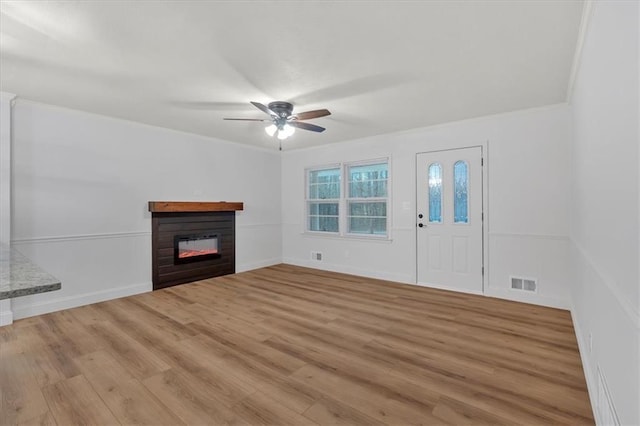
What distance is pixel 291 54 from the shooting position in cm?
242

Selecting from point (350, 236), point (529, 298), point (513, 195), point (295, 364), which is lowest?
point (295, 364)

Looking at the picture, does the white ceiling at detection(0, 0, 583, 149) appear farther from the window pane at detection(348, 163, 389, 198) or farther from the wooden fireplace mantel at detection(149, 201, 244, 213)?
the window pane at detection(348, 163, 389, 198)

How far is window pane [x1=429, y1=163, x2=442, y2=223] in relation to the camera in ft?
15.1

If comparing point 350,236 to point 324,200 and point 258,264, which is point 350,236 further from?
point 258,264

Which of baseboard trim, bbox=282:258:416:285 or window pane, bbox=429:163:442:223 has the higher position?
window pane, bbox=429:163:442:223

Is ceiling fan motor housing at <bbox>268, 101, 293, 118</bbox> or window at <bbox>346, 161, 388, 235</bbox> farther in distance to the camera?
window at <bbox>346, 161, 388, 235</bbox>

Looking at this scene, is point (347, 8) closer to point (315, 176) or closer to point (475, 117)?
point (475, 117)

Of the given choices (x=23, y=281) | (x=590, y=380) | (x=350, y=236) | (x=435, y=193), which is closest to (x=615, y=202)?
(x=590, y=380)

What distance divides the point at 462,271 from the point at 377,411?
3094mm

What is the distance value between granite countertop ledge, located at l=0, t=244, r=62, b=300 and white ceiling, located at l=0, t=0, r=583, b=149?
1591 millimetres

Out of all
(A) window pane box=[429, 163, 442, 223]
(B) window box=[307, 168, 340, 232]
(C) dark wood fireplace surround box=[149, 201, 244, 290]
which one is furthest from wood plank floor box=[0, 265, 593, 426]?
(B) window box=[307, 168, 340, 232]

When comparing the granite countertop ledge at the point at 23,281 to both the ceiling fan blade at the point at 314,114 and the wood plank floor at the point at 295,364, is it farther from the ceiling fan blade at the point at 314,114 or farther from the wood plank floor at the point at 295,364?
the ceiling fan blade at the point at 314,114

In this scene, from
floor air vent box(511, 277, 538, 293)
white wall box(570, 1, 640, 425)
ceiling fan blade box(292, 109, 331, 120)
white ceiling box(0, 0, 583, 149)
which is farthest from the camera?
floor air vent box(511, 277, 538, 293)

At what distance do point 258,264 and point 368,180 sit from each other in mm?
2767
